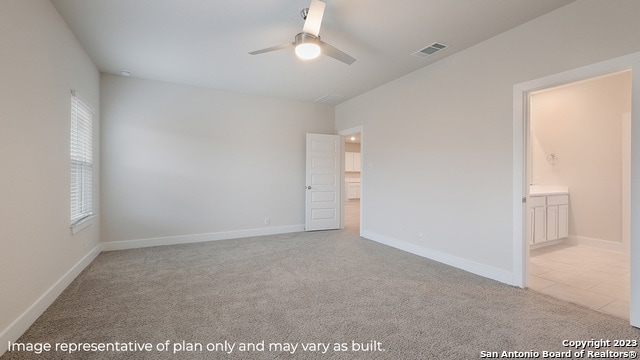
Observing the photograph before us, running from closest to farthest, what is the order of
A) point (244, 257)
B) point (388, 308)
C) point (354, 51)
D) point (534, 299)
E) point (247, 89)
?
1. point (388, 308)
2. point (534, 299)
3. point (354, 51)
4. point (244, 257)
5. point (247, 89)

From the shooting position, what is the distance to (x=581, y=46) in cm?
255

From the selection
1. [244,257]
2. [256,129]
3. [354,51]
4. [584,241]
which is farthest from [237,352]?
[584,241]

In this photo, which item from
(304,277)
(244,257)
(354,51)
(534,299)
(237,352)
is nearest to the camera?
(237,352)

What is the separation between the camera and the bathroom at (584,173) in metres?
4.20

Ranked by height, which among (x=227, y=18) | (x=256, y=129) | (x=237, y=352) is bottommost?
(x=237, y=352)

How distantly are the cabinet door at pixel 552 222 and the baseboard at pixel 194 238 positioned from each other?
423 cm

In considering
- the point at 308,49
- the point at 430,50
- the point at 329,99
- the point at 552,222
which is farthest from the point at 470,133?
the point at 329,99

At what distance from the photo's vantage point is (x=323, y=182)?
609 centimetres

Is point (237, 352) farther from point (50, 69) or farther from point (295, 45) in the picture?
point (50, 69)

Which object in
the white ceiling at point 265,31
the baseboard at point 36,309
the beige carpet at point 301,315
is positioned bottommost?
the beige carpet at point 301,315

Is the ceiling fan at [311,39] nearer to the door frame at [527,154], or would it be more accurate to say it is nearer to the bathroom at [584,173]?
the door frame at [527,154]

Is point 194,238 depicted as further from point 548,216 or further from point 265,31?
point 548,216

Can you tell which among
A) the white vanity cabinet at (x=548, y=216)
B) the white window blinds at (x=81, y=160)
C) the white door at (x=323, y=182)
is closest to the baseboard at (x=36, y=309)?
the white window blinds at (x=81, y=160)

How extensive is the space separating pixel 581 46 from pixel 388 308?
2.87 meters
